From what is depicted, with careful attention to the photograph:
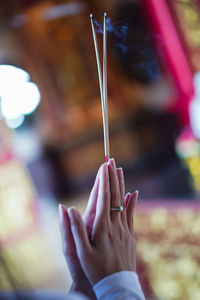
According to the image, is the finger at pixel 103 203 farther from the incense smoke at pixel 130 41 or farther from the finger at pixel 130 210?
the incense smoke at pixel 130 41

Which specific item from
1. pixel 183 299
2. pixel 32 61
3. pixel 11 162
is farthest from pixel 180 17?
pixel 32 61

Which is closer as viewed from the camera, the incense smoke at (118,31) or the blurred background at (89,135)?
the incense smoke at (118,31)

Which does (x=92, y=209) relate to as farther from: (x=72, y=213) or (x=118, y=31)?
(x=118, y=31)

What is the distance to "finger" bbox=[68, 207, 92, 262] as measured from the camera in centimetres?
47

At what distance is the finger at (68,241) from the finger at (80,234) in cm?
2

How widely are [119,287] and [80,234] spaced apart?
0.29ft

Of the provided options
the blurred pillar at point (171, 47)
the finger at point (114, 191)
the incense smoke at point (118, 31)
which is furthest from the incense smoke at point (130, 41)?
the blurred pillar at point (171, 47)

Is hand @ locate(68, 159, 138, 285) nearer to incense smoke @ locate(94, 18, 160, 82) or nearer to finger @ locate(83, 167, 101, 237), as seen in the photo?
finger @ locate(83, 167, 101, 237)

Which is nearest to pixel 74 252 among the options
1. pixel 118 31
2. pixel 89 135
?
pixel 118 31

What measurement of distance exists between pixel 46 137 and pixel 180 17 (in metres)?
2.01

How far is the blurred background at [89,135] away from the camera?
4.70 feet

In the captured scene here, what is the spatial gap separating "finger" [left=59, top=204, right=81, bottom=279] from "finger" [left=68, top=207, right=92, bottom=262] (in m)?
0.02

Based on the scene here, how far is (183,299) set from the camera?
1.36m

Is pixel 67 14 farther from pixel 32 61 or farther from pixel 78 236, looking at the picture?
pixel 78 236
